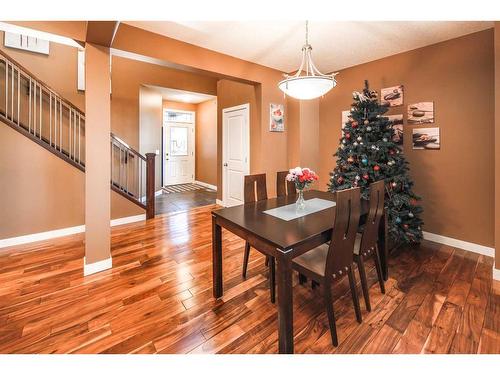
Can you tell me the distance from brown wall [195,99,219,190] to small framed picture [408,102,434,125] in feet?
16.8

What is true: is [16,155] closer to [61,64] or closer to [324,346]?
[61,64]

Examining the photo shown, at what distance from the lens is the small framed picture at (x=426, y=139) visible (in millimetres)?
3135

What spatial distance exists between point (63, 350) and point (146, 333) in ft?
1.56

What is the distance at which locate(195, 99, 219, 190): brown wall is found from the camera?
734 centimetres

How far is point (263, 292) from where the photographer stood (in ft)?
6.93

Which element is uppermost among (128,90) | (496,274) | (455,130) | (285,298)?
(128,90)

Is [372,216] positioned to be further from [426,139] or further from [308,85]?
[426,139]

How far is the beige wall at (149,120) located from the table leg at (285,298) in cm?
499

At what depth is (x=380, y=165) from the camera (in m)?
2.95

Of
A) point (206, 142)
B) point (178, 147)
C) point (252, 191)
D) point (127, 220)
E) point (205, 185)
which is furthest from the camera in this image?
point (178, 147)

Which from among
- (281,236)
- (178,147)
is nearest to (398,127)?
(281,236)

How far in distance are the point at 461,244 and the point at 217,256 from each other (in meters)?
3.14

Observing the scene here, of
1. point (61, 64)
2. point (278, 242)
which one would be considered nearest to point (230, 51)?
point (61, 64)

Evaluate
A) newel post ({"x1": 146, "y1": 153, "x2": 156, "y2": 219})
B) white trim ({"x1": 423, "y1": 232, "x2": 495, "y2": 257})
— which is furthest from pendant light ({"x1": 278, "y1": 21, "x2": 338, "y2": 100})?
newel post ({"x1": 146, "y1": 153, "x2": 156, "y2": 219})
